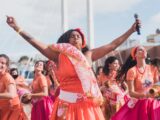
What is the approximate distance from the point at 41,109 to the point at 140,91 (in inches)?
108

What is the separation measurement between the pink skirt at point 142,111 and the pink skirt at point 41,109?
2.33m

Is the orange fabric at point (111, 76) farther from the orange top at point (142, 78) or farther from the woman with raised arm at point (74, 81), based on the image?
the woman with raised arm at point (74, 81)

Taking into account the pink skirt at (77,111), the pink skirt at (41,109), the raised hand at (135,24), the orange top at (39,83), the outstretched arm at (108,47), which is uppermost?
the raised hand at (135,24)

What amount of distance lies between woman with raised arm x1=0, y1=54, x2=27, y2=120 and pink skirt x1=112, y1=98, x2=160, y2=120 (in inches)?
52.5

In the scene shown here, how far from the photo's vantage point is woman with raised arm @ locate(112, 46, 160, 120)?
6684 mm

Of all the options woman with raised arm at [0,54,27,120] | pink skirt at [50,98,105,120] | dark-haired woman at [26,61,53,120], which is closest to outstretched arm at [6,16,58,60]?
pink skirt at [50,98,105,120]

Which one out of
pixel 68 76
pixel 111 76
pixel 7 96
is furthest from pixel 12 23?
pixel 111 76

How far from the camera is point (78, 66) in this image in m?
5.19

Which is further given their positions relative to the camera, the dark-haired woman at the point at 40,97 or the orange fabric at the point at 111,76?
the orange fabric at the point at 111,76

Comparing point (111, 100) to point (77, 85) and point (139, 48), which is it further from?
point (77, 85)

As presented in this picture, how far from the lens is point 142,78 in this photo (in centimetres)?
682

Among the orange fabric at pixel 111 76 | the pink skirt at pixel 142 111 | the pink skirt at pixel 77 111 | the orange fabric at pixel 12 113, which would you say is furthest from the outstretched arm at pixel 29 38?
the orange fabric at pixel 111 76

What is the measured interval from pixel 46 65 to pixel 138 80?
2290 millimetres

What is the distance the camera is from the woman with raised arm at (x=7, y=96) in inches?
230
